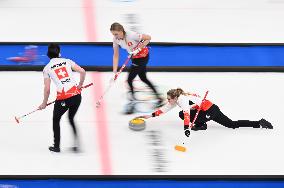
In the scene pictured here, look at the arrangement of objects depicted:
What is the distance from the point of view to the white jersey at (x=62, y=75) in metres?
6.45

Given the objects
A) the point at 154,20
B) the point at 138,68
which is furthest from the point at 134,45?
the point at 154,20

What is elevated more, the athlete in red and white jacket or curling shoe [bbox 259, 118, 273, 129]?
the athlete in red and white jacket

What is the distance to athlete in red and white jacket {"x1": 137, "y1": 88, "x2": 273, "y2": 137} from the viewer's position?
704 centimetres

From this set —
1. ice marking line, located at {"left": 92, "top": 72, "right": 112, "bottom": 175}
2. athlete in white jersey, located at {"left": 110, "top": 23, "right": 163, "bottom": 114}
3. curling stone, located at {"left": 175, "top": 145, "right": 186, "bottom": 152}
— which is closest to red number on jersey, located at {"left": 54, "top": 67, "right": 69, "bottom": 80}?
athlete in white jersey, located at {"left": 110, "top": 23, "right": 163, "bottom": 114}

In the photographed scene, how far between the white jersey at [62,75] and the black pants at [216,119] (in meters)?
1.65

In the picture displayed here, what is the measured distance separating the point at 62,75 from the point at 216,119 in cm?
210

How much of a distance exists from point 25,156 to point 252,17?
5.67 m

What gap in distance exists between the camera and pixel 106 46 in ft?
31.6

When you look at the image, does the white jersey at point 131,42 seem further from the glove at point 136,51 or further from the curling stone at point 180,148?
the curling stone at point 180,148

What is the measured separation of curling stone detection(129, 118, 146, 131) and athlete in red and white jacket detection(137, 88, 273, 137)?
4.6 inches

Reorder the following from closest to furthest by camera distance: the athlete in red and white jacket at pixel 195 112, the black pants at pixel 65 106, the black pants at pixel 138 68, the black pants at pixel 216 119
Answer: the black pants at pixel 65 106 < the athlete in red and white jacket at pixel 195 112 < the black pants at pixel 216 119 < the black pants at pixel 138 68

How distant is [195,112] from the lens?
727cm

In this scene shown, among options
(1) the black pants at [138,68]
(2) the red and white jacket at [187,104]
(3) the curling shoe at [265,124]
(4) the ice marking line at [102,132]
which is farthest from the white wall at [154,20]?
(2) the red and white jacket at [187,104]

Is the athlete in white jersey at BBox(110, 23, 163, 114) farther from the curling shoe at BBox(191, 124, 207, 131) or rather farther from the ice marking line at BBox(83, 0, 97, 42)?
the ice marking line at BBox(83, 0, 97, 42)
